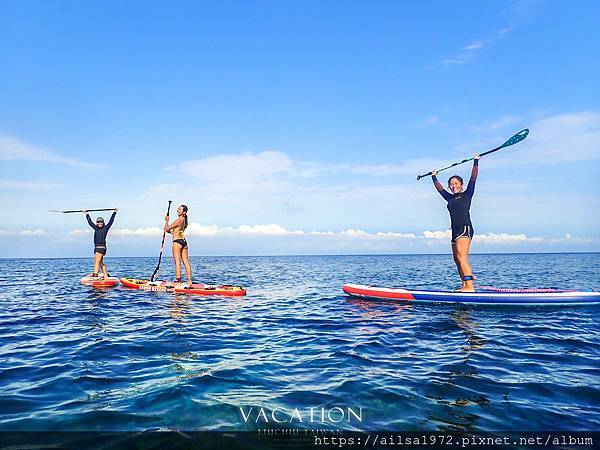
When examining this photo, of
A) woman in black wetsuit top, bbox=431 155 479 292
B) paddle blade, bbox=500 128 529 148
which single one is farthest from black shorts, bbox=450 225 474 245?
paddle blade, bbox=500 128 529 148

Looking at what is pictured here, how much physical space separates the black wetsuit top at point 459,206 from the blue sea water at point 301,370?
9.72 feet

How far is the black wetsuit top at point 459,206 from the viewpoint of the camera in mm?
11898

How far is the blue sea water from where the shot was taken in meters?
4.34

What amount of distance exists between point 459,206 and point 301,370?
8.57 meters

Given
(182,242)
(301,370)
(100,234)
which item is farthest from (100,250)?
(301,370)

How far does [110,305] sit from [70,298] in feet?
11.6

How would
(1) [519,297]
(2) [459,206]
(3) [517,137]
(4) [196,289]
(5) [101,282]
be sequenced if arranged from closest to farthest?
(2) [459,206] → (1) [519,297] → (3) [517,137] → (4) [196,289] → (5) [101,282]

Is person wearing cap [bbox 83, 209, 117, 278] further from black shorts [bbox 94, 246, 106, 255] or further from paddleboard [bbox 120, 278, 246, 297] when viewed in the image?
paddleboard [bbox 120, 278, 246, 297]

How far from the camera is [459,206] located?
12047 mm

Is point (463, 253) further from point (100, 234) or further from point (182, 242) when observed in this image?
point (100, 234)

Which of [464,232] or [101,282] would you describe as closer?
[464,232]

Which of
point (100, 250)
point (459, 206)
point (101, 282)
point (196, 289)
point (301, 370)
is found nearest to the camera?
point (301, 370)

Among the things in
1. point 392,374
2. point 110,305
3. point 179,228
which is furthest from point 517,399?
point 179,228

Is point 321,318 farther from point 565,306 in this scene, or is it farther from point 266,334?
point 565,306
